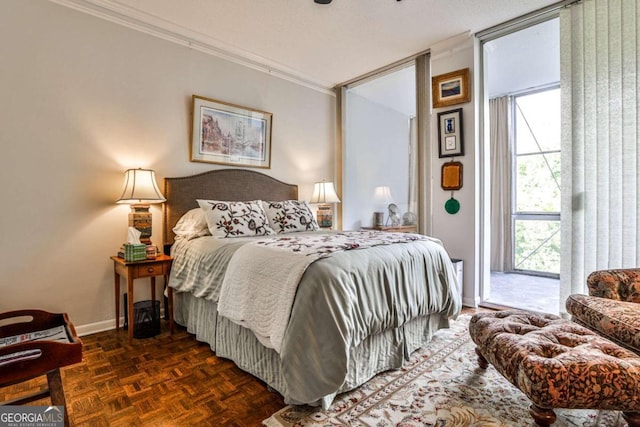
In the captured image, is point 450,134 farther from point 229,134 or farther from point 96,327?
point 96,327

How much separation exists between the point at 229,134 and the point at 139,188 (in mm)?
1186

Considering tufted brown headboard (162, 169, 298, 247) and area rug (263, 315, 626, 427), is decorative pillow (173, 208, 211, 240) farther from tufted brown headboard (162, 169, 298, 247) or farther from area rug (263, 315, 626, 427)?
area rug (263, 315, 626, 427)

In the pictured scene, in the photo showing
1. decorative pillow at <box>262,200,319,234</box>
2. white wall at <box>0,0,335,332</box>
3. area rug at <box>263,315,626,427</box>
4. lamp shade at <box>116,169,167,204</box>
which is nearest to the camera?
area rug at <box>263,315,626,427</box>

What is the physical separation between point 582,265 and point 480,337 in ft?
5.48

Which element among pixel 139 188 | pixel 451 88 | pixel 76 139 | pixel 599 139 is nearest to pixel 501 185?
pixel 451 88

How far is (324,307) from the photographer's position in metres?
1.55

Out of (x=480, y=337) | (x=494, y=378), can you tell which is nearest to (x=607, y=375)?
(x=480, y=337)

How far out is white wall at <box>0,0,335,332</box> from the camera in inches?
89.8

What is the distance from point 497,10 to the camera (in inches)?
112

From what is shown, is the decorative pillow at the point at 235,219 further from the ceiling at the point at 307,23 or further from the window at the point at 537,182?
the window at the point at 537,182

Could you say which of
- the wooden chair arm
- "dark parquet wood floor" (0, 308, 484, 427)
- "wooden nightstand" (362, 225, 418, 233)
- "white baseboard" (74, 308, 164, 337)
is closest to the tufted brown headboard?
"white baseboard" (74, 308, 164, 337)

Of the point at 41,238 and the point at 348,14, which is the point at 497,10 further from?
the point at 41,238

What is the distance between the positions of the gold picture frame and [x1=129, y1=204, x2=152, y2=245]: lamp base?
2.91 meters

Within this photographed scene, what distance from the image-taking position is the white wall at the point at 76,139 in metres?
2.28
